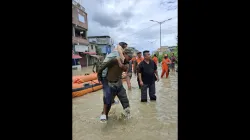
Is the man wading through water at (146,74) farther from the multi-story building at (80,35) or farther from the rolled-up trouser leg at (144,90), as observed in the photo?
the multi-story building at (80,35)

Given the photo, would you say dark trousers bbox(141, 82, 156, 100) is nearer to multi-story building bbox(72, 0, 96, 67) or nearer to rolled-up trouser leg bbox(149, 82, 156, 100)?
rolled-up trouser leg bbox(149, 82, 156, 100)

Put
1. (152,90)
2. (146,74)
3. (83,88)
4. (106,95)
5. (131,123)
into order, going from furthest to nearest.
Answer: (83,88)
(152,90)
(146,74)
(131,123)
(106,95)

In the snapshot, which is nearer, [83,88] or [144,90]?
[144,90]

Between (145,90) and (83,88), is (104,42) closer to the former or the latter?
(83,88)

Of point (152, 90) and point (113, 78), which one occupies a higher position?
point (113, 78)

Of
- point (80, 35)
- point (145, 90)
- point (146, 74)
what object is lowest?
point (145, 90)

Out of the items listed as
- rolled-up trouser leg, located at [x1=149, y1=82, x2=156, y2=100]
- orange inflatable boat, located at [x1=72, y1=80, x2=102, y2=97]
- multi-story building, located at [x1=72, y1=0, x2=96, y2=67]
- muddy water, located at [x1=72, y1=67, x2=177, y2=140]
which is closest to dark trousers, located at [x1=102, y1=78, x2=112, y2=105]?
muddy water, located at [x1=72, y1=67, x2=177, y2=140]

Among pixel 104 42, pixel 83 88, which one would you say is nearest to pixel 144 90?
pixel 83 88

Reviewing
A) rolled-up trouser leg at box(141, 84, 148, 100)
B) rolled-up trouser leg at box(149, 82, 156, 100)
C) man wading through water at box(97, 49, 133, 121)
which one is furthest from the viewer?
rolled-up trouser leg at box(149, 82, 156, 100)

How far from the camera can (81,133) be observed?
388 centimetres

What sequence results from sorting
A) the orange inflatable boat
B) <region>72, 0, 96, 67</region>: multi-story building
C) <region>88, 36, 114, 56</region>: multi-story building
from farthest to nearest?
<region>88, 36, 114, 56</region>: multi-story building < <region>72, 0, 96, 67</region>: multi-story building < the orange inflatable boat
